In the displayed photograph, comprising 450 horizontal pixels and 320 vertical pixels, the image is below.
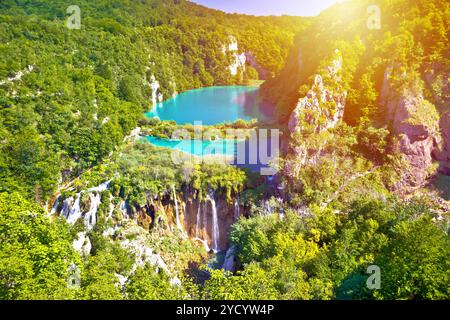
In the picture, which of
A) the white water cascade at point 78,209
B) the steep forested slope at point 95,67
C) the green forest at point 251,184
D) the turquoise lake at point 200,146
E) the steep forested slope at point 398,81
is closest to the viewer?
the green forest at point 251,184

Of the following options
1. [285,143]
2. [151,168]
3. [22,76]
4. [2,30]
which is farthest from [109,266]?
[2,30]

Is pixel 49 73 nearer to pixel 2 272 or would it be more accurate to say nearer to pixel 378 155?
pixel 2 272

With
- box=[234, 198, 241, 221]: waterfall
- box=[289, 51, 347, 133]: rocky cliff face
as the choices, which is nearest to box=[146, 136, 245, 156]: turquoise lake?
box=[234, 198, 241, 221]: waterfall

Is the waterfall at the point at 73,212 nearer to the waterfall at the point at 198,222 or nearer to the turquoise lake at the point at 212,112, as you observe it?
the waterfall at the point at 198,222

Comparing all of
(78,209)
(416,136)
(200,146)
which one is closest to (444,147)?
(416,136)

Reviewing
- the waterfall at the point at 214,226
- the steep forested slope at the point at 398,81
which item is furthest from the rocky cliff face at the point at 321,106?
the waterfall at the point at 214,226

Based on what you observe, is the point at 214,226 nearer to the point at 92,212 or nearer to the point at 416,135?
the point at 92,212
